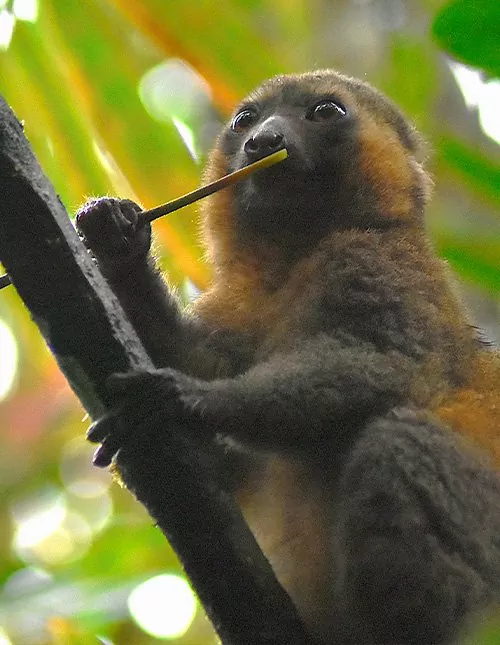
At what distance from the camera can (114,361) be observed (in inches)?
113

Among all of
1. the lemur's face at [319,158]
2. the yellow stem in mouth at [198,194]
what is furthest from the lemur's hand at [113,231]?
the lemur's face at [319,158]

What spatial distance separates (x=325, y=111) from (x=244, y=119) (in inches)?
17.3

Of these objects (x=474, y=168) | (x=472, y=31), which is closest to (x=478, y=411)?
(x=474, y=168)

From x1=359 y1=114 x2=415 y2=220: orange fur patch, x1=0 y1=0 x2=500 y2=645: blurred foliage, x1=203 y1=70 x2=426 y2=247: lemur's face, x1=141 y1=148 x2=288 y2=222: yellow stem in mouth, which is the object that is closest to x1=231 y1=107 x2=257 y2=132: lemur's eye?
x1=203 y1=70 x2=426 y2=247: lemur's face

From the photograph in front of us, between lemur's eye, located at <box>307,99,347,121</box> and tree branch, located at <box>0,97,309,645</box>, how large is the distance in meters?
2.32

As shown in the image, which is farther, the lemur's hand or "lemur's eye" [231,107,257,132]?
"lemur's eye" [231,107,257,132]

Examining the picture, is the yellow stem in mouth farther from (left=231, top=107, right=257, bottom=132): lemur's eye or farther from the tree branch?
(left=231, top=107, right=257, bottom=132): lemur's eye

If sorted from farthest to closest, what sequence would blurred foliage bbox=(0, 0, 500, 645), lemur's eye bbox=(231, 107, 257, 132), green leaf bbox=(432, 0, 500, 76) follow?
lemur's eye bbox=(231, 107, 257, 132), blurred foliage bbox=(0, 0, 500, 645), green leaf bbox=(432, 0, 500, 76)

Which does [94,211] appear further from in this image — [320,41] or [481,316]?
[320,41]

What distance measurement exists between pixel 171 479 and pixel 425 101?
3.03 metres

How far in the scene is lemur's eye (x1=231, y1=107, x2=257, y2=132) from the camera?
16.7 feet

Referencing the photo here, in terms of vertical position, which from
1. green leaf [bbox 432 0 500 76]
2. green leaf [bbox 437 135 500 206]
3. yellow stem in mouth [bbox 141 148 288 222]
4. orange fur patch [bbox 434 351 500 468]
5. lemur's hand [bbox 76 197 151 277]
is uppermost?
lemur's hand [bbox 76 197 151 277]

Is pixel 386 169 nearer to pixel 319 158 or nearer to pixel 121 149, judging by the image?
pixel 319 158

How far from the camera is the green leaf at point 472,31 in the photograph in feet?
7.39
